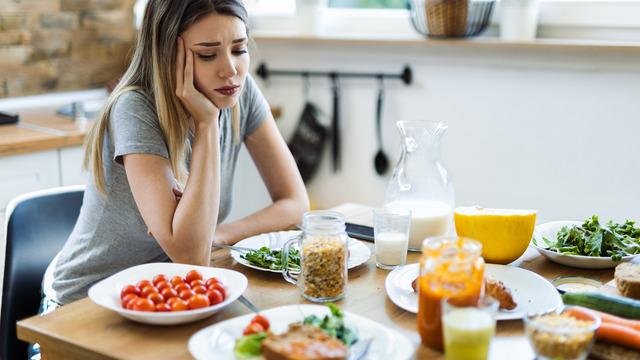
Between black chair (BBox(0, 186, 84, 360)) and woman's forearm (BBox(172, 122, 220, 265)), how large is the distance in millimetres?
401

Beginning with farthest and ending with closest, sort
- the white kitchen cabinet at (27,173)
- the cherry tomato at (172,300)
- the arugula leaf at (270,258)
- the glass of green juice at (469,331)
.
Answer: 1. the white kitchen cabinet at (27,173)
2. the arugula leaf at (270,258)
3. the cherry tomato at (172,300)
4. the glass of green juice at (469,331)

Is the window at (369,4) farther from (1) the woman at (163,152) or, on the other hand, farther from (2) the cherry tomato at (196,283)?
(2) the cherry tomato at (196,283)

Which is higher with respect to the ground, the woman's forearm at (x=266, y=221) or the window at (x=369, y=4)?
the window at (x=369, y=4)

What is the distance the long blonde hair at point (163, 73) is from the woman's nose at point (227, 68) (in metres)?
0.10

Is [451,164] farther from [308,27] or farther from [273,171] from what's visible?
[273,171]

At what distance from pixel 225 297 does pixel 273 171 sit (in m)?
0.72

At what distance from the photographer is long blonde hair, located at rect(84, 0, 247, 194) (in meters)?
1.78

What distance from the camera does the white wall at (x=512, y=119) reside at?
2.62 meters

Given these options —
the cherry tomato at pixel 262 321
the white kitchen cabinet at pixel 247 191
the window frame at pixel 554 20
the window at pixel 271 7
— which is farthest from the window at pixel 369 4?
the cherry tomato at pixel 262 321

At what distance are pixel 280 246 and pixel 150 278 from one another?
336 millimetres

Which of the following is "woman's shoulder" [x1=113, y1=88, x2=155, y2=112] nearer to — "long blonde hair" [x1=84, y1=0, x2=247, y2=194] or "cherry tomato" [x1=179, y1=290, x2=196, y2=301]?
"long blonde hair" [x1=84, y1=0, x2=247, y2=194]

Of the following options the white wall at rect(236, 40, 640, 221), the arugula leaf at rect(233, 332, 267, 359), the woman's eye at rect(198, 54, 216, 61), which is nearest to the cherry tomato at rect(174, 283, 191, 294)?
the arugula leaf at rect(233, 332, 267, 359)

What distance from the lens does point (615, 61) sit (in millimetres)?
2576

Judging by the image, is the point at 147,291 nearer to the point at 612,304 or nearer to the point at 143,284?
the point at 143,284
